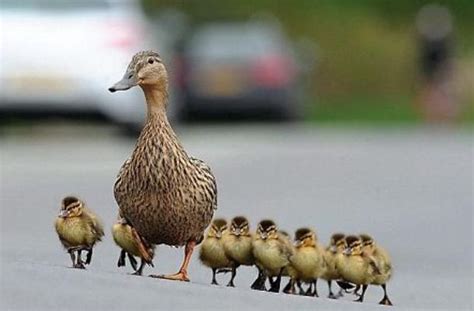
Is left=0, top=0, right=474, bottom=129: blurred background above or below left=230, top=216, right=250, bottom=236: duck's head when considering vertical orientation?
above

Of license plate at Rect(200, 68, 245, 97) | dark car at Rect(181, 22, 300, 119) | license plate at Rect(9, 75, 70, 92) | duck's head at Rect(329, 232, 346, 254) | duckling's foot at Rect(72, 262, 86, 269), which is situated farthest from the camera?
license plate at Rect(200, 68, 245, 97)

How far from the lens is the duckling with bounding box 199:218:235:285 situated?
8500mm

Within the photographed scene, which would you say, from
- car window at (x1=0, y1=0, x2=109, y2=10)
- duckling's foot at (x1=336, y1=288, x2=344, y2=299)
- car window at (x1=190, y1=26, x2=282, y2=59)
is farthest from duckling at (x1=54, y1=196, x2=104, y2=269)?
car window at (x1=190, y1=26, x2=282, y2=59)

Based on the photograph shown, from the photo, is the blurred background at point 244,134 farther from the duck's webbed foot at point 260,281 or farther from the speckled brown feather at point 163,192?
the speckled brown feather at point 163,192

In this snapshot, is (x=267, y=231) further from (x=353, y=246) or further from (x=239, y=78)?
(x=239, y=78)

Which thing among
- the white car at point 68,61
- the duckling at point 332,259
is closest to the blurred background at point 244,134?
the white car at point 68,61

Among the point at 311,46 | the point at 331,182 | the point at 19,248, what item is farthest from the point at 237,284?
the point at 311,46

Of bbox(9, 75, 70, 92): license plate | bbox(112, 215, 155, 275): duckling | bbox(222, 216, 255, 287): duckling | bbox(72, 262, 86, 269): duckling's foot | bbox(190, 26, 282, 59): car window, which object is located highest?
bbox(190, 26, 282, 59): car window

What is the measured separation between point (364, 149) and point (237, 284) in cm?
1456

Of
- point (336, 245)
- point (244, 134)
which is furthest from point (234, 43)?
point (336, 245)

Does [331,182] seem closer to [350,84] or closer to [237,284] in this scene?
[237,284]

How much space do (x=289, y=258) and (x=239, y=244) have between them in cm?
24

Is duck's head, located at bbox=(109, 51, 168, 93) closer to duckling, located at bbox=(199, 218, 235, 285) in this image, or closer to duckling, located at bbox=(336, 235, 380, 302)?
duckling, located at bbox=(199, 218, 235, 285)

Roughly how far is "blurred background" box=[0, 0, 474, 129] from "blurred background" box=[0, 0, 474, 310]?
4 cm
